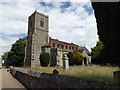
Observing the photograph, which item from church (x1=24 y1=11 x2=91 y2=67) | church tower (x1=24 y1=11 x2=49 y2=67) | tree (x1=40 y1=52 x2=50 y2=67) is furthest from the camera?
church (x1=24 y1=11 x2=91 y2=67)

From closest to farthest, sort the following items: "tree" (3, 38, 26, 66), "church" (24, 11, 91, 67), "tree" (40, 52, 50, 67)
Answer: "tree" (40, 52, 50, 67) → "church" (24, 11, 91, 67) → "tree" (3, 38, 26, 66)

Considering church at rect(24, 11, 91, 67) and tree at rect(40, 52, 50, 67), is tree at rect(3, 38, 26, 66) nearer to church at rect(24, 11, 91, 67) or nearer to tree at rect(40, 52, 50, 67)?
church at rect(24, 11, 91, 67)

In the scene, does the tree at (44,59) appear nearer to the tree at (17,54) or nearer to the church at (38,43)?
the church at (38,43)

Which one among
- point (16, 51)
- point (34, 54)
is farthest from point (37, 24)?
point (16, 51)

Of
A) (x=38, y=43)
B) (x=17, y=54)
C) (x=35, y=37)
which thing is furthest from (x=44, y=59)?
(x=17, y=54)

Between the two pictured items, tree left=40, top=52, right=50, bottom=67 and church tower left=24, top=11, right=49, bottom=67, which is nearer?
tree left=40, top=52, right=50, bottom=67

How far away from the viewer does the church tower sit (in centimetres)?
3781

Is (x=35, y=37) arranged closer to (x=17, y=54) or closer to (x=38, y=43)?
(x=38, y=43)

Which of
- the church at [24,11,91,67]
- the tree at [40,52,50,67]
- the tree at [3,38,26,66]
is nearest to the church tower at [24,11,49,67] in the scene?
the church at [24,11,91,67]

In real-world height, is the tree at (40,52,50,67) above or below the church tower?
below

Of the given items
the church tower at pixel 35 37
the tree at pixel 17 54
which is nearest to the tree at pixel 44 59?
the church tower at pixel 35 37

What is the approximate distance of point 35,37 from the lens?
3916 cm

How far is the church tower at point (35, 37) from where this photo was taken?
124 ft

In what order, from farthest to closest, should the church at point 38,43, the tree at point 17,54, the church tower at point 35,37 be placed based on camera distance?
the tree at point 17,54 < the church at point 38,43 < the church tower at point 35,37
